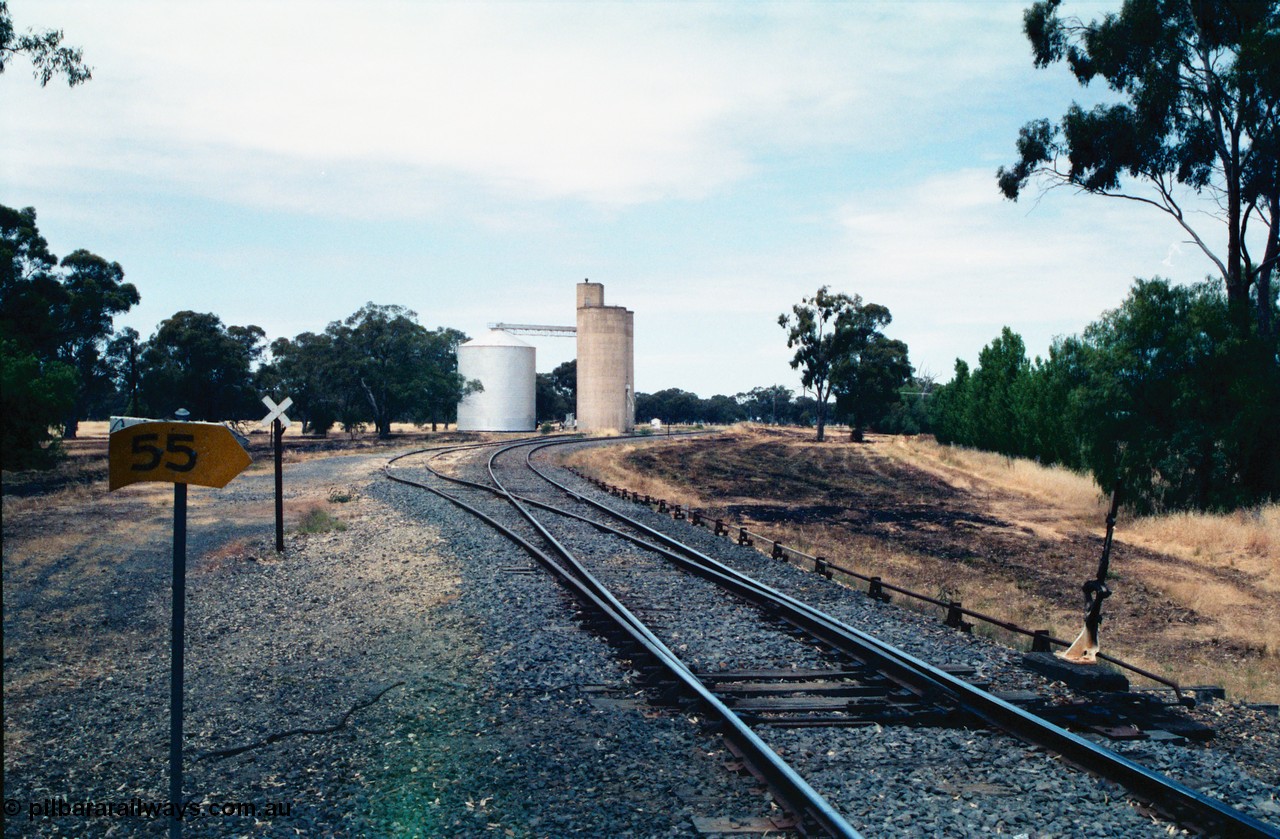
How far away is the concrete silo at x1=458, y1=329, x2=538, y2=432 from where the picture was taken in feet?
278

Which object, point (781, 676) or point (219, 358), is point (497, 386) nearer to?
point (219, 358)

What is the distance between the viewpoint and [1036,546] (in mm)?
20312

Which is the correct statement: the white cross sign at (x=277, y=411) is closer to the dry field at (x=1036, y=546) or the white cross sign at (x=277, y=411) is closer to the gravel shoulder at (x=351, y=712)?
the gravel shoulder at (x=351, y=712)

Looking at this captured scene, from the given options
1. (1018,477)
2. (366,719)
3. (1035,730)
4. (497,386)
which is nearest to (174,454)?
(366,719)

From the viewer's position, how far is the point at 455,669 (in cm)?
774

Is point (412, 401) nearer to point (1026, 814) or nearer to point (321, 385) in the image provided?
point (321, 385)

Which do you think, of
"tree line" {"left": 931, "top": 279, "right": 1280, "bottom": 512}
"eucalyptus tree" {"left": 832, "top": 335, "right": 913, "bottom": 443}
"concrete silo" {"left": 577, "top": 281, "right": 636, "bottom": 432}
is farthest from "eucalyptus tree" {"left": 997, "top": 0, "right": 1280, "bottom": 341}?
"concrete silo" {"left": 577, "top": 281, "right": 636, "bottom": 432}

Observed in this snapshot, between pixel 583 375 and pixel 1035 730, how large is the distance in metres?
78.7

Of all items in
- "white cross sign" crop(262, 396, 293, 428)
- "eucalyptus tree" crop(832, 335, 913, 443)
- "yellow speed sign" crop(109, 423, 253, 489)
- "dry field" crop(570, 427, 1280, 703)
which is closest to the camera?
"yellow speed sign" crop(109, 423, 253, 489)

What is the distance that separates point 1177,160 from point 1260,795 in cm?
2774

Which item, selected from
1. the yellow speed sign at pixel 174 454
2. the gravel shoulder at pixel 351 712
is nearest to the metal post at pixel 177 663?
the yellow speed sign at pixel 174 454

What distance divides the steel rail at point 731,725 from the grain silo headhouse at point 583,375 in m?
71.0

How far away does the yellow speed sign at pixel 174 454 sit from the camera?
170 inches

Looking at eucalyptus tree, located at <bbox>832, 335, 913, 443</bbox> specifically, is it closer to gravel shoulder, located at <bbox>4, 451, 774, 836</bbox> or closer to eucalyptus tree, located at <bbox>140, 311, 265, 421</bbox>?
eucalyptus tree, located at <bbox>140, 311, 265, 421</bbox>
